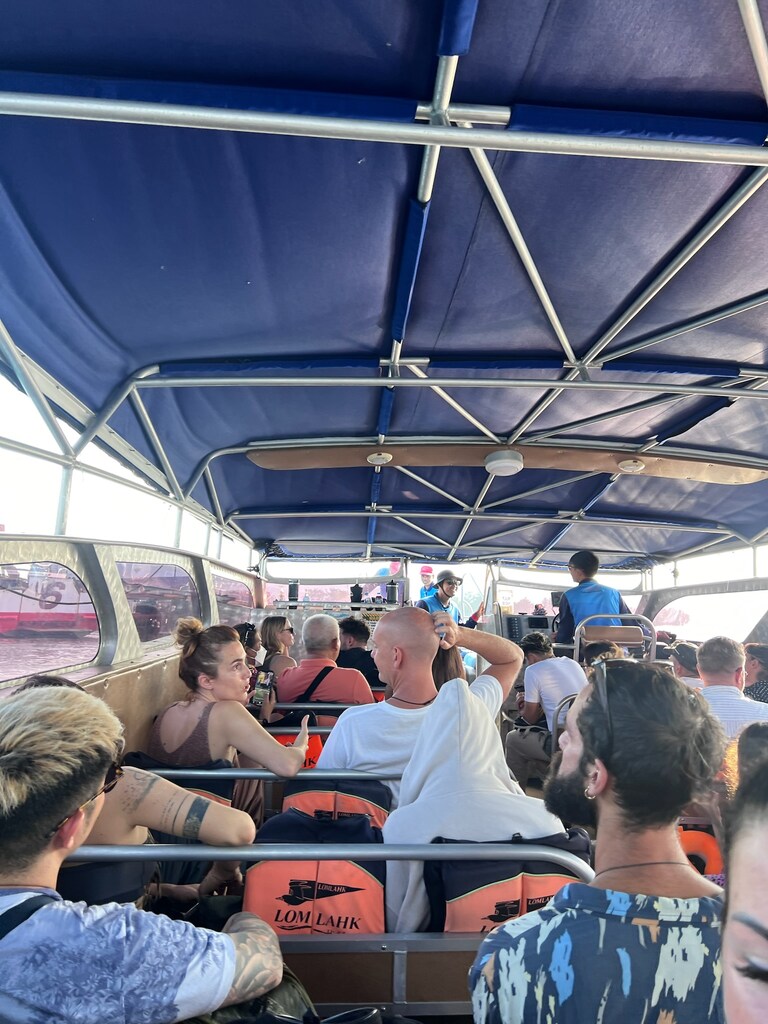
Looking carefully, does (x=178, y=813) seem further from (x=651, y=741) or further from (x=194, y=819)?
(x=651, y=741)

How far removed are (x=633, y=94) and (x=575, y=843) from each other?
2.54 metres

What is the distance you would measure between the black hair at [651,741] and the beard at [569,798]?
0.05 metres

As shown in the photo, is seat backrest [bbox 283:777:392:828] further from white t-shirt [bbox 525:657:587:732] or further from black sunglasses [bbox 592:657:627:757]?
white t-shirt [bbox 525:657:587:732]

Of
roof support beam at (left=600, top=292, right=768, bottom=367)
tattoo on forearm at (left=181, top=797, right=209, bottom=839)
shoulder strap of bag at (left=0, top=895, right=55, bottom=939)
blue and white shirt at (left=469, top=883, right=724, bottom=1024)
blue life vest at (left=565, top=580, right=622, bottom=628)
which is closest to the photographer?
blue and white shirt at (left=469, top=883, right=724, bottom=1024)

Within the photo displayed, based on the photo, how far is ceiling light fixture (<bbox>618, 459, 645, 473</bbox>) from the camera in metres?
5.83

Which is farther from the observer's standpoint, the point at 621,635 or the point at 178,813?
the point at 621,635

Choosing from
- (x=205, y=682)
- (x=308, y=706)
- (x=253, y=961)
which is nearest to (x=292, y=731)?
(x=308, y=706)

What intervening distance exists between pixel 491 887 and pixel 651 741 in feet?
2.16

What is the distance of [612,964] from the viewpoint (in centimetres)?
86

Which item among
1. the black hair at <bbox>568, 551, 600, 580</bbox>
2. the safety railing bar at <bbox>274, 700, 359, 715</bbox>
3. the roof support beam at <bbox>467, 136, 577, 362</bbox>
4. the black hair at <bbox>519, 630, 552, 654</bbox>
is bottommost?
the safety railing bar at <bbox>274, 700, 359, 715</bbox>

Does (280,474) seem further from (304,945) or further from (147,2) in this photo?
(304,945)

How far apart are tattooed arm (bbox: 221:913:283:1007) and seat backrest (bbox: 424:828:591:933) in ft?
1.32

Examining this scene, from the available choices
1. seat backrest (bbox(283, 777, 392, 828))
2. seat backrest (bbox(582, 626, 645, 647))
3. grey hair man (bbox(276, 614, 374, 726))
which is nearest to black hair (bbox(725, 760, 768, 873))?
seat backrest (bbox(283, 777, 392, 828))

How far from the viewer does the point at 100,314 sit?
134 inches
